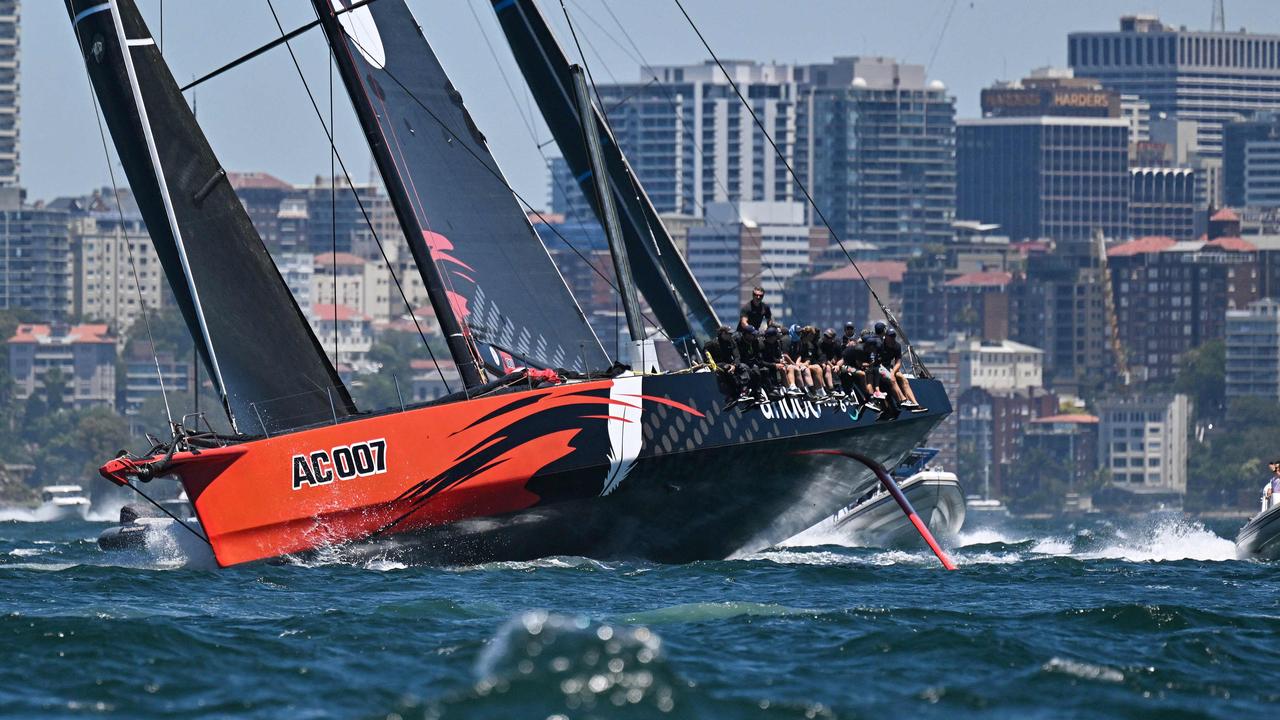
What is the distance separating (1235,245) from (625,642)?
14923 cm

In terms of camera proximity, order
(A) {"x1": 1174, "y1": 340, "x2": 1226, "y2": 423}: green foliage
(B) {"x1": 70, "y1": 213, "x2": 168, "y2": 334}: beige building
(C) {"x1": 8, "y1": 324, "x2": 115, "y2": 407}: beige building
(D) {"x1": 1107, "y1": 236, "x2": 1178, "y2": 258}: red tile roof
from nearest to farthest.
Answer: (A) {"x1": 1174, "y1": 340, "x2": 1226, "y2": 423}: green foliage < (C) {"x1": 8, "y1": 324, "x2": 115, "y2": 407}: beige building < (D) {"x1": 1107, "y1": 236, "x2": 1178, "y2": 258}: red tile roof < (B) {"x1": 70, "y1": 213, "x2": 168, "y2": 334}: beige building

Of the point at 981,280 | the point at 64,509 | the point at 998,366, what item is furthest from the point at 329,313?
the point at 64,509

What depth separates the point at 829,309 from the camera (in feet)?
565

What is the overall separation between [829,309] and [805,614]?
6061 inches

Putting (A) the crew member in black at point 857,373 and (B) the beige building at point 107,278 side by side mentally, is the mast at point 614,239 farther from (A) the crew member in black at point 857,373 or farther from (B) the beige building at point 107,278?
(B) the beige building at point 107,278

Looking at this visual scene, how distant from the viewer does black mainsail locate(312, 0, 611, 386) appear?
78.2 ft

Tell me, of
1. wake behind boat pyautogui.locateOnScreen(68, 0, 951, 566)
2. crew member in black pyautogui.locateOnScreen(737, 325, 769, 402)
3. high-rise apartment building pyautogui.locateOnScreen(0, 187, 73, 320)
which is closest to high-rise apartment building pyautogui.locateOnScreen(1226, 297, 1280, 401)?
high-rise apartment building pyautogui.locateOnScreen(0, 187, 73, 320)

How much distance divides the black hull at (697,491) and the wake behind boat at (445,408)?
0.08ft

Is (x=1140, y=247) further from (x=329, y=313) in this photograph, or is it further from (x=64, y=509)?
(x=64, y=509)

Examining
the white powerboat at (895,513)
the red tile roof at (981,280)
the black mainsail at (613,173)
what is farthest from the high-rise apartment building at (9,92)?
the black mainsail at (613,173)

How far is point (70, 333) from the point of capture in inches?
6388

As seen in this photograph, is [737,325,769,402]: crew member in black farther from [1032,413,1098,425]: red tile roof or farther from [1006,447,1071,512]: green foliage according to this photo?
[1032,413,1098,425]: red tile roof

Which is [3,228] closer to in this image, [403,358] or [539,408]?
[403,358]

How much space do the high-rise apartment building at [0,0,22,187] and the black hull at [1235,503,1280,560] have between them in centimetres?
15654
